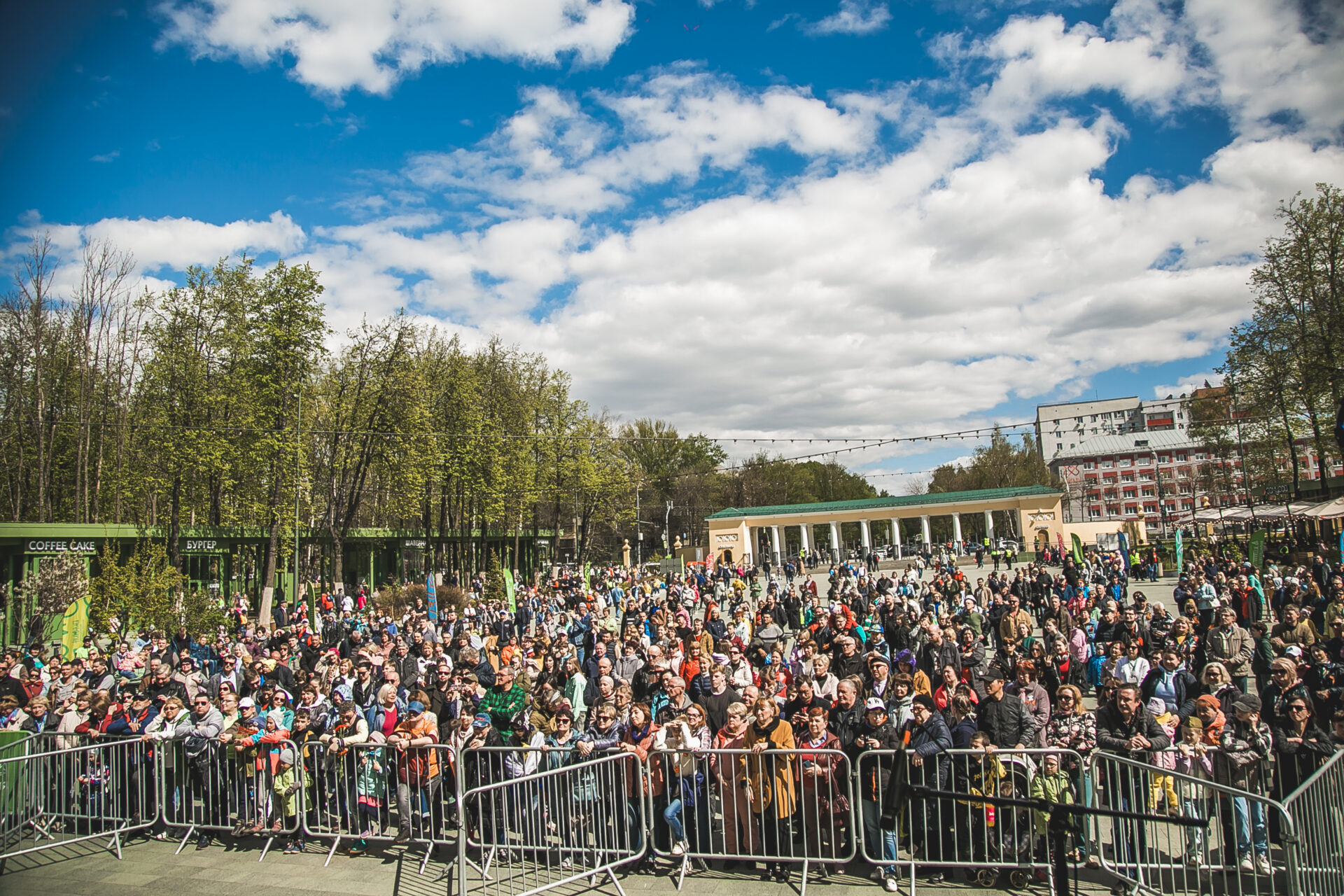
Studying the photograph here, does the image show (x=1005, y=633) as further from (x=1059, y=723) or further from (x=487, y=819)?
(x=487, y=819)

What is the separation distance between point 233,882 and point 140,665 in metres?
10.2

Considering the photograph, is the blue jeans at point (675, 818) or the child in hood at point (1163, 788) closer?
the child in hood at point (1163, 788)

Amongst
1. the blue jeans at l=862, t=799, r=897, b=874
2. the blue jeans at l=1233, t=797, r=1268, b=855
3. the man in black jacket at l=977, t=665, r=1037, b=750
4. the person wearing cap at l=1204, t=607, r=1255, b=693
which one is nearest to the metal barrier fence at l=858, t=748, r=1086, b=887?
the blue jeans at l=862, t=799, r=897, b=874

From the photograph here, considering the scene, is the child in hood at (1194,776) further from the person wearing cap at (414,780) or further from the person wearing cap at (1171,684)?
the person wearing cap at (414,780)

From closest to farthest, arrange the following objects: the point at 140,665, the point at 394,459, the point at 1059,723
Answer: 1. the point at 1059,723
2. the point at 140,665
3. the point at 394,459

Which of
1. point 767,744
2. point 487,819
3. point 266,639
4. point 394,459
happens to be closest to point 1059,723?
point 767,744

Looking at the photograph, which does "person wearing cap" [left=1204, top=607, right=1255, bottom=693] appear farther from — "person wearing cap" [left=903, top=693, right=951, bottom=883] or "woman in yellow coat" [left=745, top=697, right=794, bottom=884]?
"woman in yellow coat" [left=745, top=697, right=794, bottom=884]

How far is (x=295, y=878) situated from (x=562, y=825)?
219 cm

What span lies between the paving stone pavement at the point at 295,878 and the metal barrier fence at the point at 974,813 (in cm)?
18

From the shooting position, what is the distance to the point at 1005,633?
12.2 meters

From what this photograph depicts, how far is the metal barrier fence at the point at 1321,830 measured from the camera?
4.33 meters

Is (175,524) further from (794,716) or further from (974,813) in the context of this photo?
(974,813)

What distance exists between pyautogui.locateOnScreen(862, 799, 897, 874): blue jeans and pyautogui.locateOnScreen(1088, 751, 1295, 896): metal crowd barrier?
137cm

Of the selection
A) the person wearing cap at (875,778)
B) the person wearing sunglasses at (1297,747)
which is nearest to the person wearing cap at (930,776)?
the person wearing cap at (875,778)
